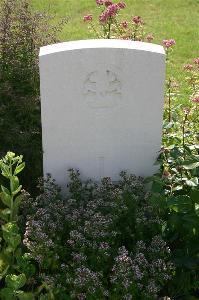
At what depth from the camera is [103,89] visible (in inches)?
127

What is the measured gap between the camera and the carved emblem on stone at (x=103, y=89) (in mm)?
3197

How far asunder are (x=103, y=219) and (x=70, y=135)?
70cm

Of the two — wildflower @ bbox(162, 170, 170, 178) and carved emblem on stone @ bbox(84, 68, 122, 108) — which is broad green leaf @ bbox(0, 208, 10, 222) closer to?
carved emblem on stone @ bbox(84, 68, 122, 108)

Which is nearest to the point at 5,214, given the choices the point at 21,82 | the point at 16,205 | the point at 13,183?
the point at 16,205

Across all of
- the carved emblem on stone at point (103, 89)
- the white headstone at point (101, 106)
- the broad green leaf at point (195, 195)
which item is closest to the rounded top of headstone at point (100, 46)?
the white headstone at point (101, 106)

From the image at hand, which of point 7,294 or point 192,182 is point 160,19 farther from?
point 7,294

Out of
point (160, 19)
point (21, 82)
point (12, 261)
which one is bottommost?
point (12, 261)

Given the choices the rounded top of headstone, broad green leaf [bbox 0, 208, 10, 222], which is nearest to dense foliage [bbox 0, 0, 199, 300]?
broad green leaf [bbox 0, 208, 10, 222]

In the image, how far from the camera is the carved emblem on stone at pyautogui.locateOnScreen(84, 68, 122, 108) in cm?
320

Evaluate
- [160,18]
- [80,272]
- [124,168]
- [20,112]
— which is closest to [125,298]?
[80,272]

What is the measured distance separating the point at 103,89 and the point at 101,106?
114mm

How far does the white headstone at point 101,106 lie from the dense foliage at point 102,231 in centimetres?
11

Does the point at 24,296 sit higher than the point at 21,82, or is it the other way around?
the point at 21,82

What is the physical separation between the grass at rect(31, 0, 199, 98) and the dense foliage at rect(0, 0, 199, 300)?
3193 mm
